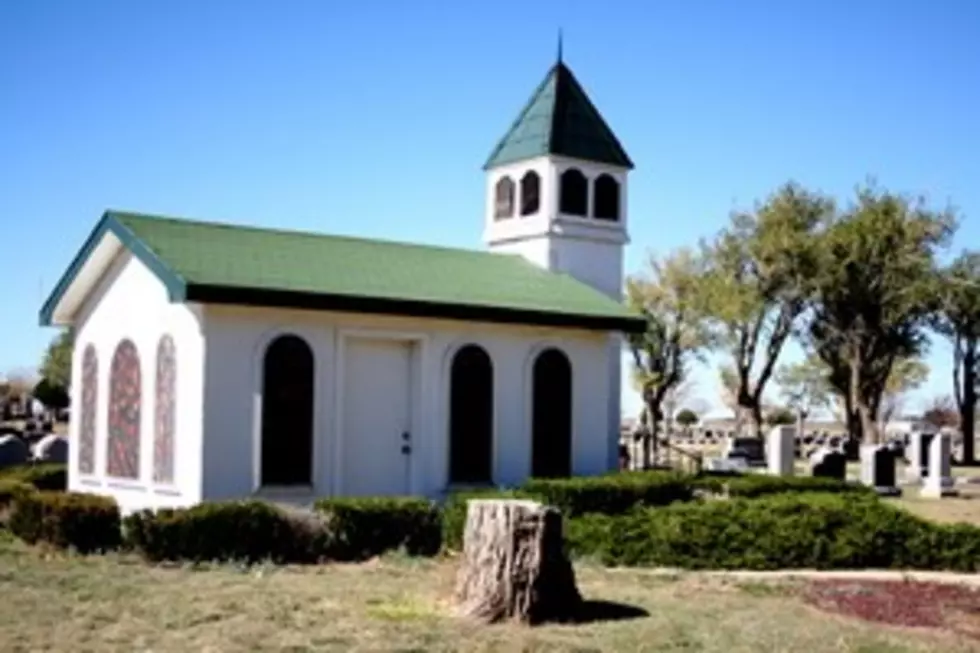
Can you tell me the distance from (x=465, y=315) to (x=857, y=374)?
37.2 metres

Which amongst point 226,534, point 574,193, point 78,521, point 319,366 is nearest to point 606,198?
point 574,193

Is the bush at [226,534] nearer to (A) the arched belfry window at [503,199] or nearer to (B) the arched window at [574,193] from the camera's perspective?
(B) the arched window at [574,193]

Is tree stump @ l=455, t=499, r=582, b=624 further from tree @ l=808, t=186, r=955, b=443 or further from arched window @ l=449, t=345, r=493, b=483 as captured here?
tree @ l=808, t=186, r=955, b=443

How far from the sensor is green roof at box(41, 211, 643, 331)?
61.3 ft

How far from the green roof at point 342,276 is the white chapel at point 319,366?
0.04m

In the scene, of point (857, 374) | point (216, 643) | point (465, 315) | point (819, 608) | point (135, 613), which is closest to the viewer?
point (216, 643)

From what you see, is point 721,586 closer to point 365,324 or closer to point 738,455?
point 365,324

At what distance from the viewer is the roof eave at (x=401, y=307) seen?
1820 centimetres

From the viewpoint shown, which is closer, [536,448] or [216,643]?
[216,643]

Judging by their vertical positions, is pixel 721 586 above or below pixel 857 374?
below

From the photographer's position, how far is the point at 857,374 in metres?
54.4

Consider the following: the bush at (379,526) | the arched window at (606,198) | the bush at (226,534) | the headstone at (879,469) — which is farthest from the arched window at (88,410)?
the headstone at (879,469)

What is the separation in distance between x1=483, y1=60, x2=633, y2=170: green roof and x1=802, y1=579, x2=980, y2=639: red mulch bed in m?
12.8

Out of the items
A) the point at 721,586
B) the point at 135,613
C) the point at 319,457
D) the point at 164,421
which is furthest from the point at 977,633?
the point at 164,421
